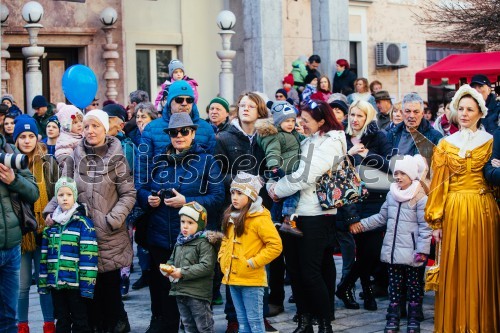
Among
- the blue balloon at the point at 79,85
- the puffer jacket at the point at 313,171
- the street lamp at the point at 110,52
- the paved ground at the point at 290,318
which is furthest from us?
the street lamp at the point at 110,52

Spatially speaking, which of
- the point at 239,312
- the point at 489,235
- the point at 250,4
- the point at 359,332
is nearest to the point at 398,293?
the point at 359,332

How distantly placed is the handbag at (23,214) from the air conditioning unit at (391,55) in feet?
54.6

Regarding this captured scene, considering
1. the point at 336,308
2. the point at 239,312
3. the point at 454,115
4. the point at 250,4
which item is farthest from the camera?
the point at 250,4

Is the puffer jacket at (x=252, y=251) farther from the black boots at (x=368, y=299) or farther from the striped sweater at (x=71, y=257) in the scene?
the black boots at (x=368, y=299)

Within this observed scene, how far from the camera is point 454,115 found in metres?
8.30

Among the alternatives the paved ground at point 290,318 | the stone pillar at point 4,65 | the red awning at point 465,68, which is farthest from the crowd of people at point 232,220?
the red awning at point 465,68

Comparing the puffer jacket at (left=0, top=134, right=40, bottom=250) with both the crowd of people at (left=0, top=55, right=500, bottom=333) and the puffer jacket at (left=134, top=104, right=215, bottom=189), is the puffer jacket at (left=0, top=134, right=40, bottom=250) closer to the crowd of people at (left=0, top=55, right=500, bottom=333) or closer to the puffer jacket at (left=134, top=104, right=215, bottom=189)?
the crowd of people at (left=0, top=55, right=500, bottom=333)

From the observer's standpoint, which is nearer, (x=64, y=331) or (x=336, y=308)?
(x=64, y=331)

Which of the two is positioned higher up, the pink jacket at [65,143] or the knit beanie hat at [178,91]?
the knit beanie hat at [178,91]

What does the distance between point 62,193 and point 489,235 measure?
3.71m

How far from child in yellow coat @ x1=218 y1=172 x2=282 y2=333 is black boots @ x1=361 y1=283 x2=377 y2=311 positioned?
6.88 feet

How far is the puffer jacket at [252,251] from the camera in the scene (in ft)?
25.0

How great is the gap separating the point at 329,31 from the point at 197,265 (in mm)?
12775

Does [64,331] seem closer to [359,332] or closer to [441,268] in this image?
[359,332]
